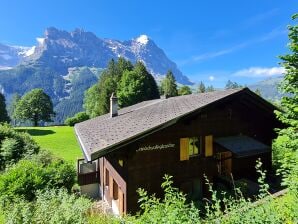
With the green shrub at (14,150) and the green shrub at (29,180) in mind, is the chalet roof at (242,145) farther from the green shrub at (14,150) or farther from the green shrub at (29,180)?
the green shrub at (14,150)

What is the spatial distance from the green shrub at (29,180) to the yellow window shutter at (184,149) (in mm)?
6560

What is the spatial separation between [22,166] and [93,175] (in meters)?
5.44

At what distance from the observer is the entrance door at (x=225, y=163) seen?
54.3 feet

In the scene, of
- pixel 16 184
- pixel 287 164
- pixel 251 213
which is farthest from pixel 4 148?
pixel 251 213

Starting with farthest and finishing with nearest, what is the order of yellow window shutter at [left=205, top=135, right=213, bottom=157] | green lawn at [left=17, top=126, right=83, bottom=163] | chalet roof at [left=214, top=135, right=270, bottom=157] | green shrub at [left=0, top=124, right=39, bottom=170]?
green lawn at [left=17, top=126, right=83, bottom=163] → green shrub at [left=0, top=124, right=39, bottom=170] → yellow window shutter at [left=205, top=135, right=213, bottom=157] → chalet roof at [left=214, top=135, right=270, bottom=157]

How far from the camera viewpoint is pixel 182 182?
14656 mm

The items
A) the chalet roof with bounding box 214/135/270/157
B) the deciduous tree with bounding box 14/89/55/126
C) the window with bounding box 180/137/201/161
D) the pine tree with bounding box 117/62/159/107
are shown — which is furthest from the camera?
the deciduous tree with bounding box 14/89/55/126

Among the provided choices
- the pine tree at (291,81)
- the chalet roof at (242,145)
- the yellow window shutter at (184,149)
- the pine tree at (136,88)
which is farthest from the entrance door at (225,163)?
the pine tree at (136,88)

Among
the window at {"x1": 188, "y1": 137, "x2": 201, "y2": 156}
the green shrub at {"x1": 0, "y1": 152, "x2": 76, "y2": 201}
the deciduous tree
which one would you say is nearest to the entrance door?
the window at {"x1": 188, "y1": 137, "x2": 201, "y2": 156}

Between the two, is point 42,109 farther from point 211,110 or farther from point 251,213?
point 251,213

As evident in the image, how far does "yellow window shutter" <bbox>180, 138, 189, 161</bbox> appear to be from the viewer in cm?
1455

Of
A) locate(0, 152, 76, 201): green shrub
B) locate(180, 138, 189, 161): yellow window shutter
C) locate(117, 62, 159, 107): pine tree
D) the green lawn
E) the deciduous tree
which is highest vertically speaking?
locate(117, 62, 159, 107): pine tree

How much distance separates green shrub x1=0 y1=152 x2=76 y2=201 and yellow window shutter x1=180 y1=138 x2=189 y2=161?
6560 millimetres

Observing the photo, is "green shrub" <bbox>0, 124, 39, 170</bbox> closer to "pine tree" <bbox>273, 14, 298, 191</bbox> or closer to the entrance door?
the entrance door
